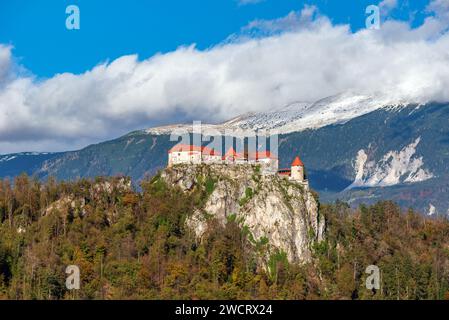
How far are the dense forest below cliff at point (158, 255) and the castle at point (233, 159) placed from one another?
23.7 feet

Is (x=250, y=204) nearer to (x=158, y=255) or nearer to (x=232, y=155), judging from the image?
(x=232, y=155)

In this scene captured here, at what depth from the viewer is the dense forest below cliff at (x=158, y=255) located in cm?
14450

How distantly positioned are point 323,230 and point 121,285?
47.8m

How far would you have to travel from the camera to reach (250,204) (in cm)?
16625

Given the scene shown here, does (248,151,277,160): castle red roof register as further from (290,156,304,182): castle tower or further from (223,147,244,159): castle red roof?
(290,156,304,182): castle tower

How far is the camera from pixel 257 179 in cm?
16688

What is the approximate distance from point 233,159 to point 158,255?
90.9 ft

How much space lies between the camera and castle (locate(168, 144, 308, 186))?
559ft

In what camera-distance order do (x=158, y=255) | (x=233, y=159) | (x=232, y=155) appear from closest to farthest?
(x=158, y=255)
(x=233, y=159)
(x=232, y=155)

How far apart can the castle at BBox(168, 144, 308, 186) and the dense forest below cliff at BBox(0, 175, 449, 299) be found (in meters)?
7.22

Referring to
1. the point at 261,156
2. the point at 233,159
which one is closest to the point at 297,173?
the point at 261,156

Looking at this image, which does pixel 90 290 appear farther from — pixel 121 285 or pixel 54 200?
pixel 54 200

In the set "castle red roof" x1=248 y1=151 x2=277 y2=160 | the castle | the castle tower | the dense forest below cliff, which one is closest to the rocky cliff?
the dense forest below cliff
